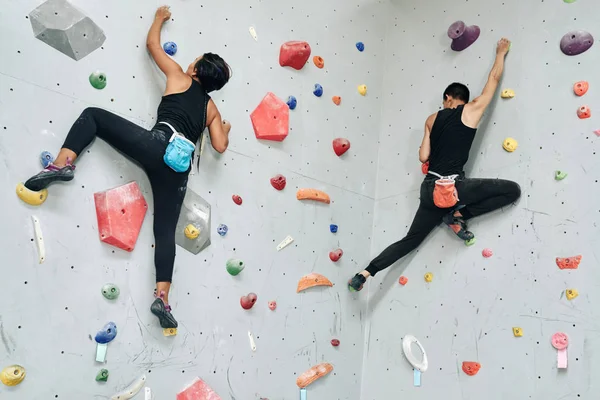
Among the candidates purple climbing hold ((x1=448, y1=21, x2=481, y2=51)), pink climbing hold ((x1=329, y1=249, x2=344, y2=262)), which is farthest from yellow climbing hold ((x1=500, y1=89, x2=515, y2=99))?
pink climbing hold ((x1=329, y1=249, x2=344, y2=262))

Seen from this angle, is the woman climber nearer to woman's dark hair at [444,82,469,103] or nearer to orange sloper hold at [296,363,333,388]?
orange sloper hold at [296,363,333,388]

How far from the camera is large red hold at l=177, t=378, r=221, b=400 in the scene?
227 cm

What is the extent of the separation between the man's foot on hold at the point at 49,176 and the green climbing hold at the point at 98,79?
1.23 ft

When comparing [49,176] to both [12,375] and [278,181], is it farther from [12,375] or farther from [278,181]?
[278,181]

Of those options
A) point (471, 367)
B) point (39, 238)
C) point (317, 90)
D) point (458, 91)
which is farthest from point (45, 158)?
point (471, 367)

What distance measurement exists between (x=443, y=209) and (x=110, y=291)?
5.66 feet

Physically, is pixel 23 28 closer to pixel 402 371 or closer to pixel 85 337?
pixel 85 337

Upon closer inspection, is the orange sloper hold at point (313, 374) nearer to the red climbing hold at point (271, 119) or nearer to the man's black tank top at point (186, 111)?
the red climbing hold at point (271, 119)

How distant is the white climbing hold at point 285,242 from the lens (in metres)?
2.76

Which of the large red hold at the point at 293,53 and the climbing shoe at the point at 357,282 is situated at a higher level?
the large red hold at the point at 293,53

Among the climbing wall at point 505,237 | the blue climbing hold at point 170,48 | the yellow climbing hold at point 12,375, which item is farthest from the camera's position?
the climbing wall at point 505,237

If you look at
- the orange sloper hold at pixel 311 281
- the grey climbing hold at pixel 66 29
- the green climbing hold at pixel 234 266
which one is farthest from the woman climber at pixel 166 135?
the orange sloper hold at pixel 311 281

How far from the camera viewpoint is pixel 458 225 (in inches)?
109

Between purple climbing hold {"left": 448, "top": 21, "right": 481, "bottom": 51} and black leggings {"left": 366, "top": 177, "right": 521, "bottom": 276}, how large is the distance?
2.88 ft
